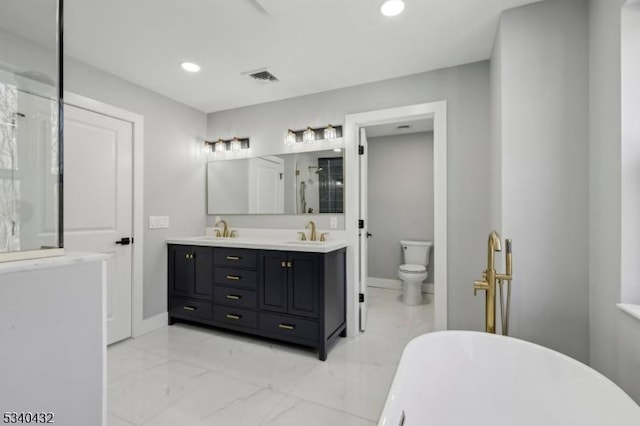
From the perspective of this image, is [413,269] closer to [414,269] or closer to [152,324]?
[414,269]

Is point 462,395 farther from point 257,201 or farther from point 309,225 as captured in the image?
point 257,201

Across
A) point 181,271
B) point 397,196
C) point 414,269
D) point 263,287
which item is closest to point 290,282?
point 263,287

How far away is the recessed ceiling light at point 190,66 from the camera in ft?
7.98

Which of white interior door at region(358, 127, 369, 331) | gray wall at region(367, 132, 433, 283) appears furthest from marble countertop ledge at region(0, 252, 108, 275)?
gray wall at region(367, 132, 433, 283)

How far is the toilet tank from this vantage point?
13.4 ft

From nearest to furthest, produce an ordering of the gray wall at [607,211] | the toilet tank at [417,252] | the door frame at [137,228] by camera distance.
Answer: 1. the gray wall at [607,211]
2. the door frame at [137,228]
3. the toilet tank at [417,252]

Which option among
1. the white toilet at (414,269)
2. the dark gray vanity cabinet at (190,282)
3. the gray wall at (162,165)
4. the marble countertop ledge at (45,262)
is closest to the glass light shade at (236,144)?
the gray wall at (162,165)

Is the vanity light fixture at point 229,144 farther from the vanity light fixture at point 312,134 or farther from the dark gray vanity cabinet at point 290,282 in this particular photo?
the dark gray vanity cabinet at point 290,282

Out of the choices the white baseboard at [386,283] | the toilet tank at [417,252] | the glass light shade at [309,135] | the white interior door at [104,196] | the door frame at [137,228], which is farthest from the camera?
the white baseboard at [386,283]

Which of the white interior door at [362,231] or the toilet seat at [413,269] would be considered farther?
the toilet seat at [413,269]

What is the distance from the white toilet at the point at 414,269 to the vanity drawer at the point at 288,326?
1721mm

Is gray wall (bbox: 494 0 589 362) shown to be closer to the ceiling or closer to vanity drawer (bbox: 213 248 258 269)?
the ceiling

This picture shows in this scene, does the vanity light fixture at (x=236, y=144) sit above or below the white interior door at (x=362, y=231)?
above

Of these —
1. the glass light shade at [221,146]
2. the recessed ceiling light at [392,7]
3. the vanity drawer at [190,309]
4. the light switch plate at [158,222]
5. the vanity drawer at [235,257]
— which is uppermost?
the recessed ceiling light at [392,7]
